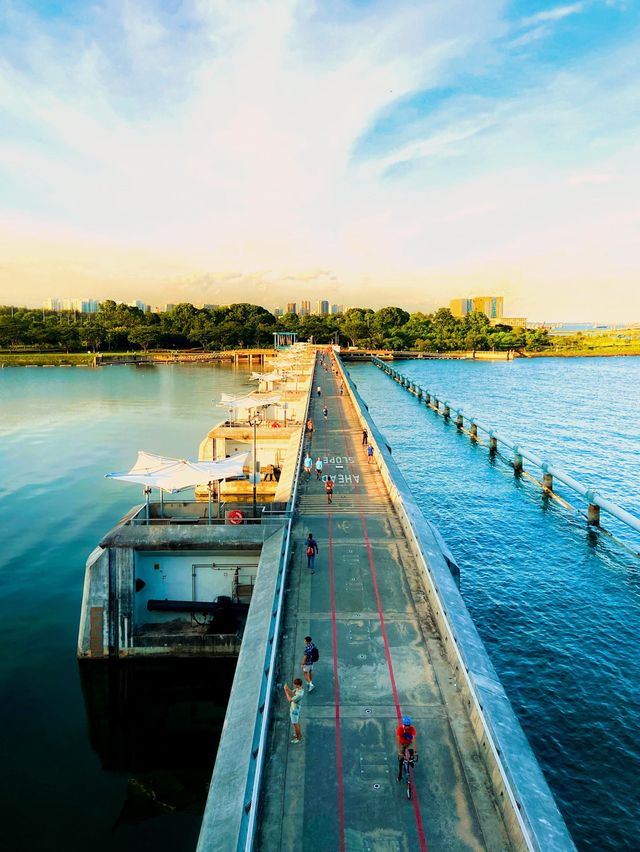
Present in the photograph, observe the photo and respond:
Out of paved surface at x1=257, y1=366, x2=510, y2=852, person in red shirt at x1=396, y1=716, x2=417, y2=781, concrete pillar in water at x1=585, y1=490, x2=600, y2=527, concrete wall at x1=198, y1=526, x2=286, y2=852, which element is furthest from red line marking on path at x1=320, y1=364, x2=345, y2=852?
concrete pillar in water at x1=585, y1=490, x2=600, y2=527

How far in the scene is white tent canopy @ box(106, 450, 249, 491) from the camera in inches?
1013

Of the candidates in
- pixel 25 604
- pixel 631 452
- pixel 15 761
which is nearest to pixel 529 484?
pixel 631 452

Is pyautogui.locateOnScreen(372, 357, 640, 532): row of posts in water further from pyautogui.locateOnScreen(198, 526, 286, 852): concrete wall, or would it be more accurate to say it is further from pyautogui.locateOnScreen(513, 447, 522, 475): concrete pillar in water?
pyautogui.locateOnScreen(198, 526, 286, 852): concrete wall

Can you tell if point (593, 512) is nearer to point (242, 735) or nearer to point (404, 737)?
point (404, 737)

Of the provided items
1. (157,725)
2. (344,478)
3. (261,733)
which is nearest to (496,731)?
(261,733)

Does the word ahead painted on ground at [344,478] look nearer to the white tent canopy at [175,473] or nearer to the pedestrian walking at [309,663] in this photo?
the white tent canopy at [175,473]

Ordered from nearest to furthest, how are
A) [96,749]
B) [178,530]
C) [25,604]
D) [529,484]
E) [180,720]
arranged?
1. [96,749]
2. [180,720]
3. [178,530]
4. [25,604]
5. [529,484]

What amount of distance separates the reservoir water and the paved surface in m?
5.35

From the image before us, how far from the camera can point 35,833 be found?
15836 mm

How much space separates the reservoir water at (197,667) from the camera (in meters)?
16.8

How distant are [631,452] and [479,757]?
5696 cm

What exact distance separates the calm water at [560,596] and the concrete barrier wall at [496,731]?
4963 mm

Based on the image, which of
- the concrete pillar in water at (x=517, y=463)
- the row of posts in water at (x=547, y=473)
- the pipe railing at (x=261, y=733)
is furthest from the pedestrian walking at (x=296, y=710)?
the concrete pillar in water at (x=517, y=463)

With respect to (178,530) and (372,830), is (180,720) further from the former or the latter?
(372,830)
